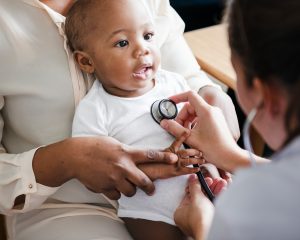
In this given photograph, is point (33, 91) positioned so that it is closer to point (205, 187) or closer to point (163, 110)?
point (163, 110)

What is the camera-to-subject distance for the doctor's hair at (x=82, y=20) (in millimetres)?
1148

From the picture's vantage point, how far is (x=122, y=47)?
118 cm

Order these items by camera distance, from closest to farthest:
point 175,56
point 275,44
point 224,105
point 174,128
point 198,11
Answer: point 275,44, point 174,128, point 224,105, point 175,56, point 198,11

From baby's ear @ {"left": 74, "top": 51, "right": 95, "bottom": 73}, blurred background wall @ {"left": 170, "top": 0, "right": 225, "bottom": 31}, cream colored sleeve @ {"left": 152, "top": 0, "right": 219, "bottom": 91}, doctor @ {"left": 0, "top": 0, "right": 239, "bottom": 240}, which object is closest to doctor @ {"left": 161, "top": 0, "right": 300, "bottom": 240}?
doctor @ {"left": 0, "top": 0, "right": 239, "bottom": 240}

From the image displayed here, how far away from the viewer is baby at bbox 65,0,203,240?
115 cm

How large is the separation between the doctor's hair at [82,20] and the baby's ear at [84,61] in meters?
0.03

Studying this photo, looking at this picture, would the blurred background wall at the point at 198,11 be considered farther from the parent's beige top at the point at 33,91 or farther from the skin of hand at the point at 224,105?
the parent's beige top at the point at 33,91

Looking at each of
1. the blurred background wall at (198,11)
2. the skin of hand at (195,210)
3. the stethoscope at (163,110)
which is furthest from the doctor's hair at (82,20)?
the blurred background wall at (198,11)

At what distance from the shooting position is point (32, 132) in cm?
120

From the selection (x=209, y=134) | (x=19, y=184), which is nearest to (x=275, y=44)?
(x=209, y=134)

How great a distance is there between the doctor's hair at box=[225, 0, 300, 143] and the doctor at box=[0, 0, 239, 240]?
1.48 feet

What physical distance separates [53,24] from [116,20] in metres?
0.16

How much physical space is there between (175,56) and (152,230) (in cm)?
57

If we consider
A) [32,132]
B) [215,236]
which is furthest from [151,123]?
[215,236]
